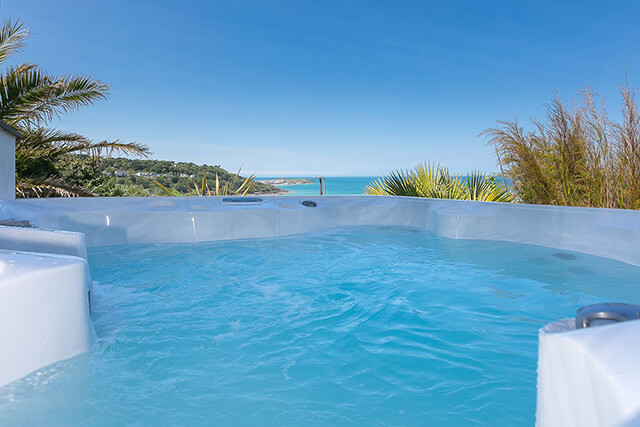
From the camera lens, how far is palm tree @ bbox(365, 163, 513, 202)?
4.48 m

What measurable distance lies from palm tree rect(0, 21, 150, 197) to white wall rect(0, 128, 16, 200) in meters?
2.19

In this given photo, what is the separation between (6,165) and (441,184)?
14.0 ft

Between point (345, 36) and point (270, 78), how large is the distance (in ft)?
7.91

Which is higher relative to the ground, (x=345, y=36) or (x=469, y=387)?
(x=345, y=36)

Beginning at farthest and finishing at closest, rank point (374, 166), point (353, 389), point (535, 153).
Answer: point (374, 166) < point (535, 153) < point (353, 389)

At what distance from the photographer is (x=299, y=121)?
14836 mm

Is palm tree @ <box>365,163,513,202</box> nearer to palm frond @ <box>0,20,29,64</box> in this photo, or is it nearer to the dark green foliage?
the dark green foliage

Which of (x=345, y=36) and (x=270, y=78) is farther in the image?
(x=270, y=78)

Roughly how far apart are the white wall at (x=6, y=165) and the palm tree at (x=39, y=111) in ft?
7.20

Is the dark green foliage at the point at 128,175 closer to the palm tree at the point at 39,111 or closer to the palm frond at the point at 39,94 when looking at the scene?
the palm tree at the point at 39,111

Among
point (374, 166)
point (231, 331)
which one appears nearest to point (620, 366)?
point (231, 331)

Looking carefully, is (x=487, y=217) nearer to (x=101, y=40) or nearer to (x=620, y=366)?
(x=620, y=366)

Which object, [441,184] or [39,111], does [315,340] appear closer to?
[441,184]

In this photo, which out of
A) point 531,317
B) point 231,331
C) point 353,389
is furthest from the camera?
point 531,317
